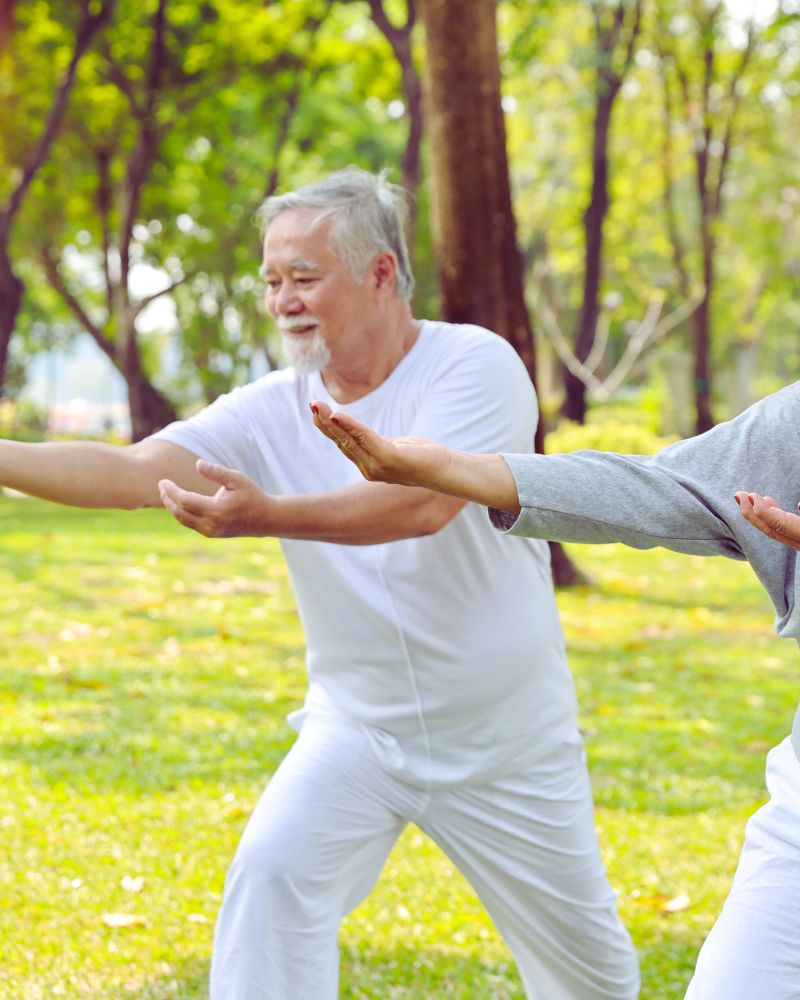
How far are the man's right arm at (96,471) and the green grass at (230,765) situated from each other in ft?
5.60

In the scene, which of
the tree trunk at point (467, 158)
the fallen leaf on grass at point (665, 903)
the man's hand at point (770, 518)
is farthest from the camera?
the tree trunk at point (467, 158)

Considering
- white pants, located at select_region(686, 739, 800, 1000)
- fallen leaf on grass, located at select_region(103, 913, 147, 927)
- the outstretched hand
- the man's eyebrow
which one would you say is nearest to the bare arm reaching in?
the outstretched hand

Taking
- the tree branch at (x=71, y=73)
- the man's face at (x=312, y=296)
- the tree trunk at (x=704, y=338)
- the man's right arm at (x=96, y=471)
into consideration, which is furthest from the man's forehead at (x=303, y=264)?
the tree trunk at (x=704, y=338)

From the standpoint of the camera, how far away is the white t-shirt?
349cm

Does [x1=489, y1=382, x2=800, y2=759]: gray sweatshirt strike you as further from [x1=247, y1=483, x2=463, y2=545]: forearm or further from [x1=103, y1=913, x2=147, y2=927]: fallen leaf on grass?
[x1=103, y1=913, x2=147, y2=927]: fallen leaf on grass

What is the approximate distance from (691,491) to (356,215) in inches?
57.9

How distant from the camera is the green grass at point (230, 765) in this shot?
15.3 ft

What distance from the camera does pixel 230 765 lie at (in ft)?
22.3

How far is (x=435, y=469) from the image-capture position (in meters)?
2.41

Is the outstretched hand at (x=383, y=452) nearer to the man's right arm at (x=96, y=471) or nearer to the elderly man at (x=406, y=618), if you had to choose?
the elderly man at (x=406, y=618)

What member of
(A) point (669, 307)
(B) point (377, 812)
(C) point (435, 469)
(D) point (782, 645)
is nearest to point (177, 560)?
(D) point (782, 645)

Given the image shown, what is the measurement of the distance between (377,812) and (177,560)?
10.7 m

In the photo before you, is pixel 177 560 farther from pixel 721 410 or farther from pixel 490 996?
pixel 721 410

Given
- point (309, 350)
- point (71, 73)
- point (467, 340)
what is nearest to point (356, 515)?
point (309, 350)
